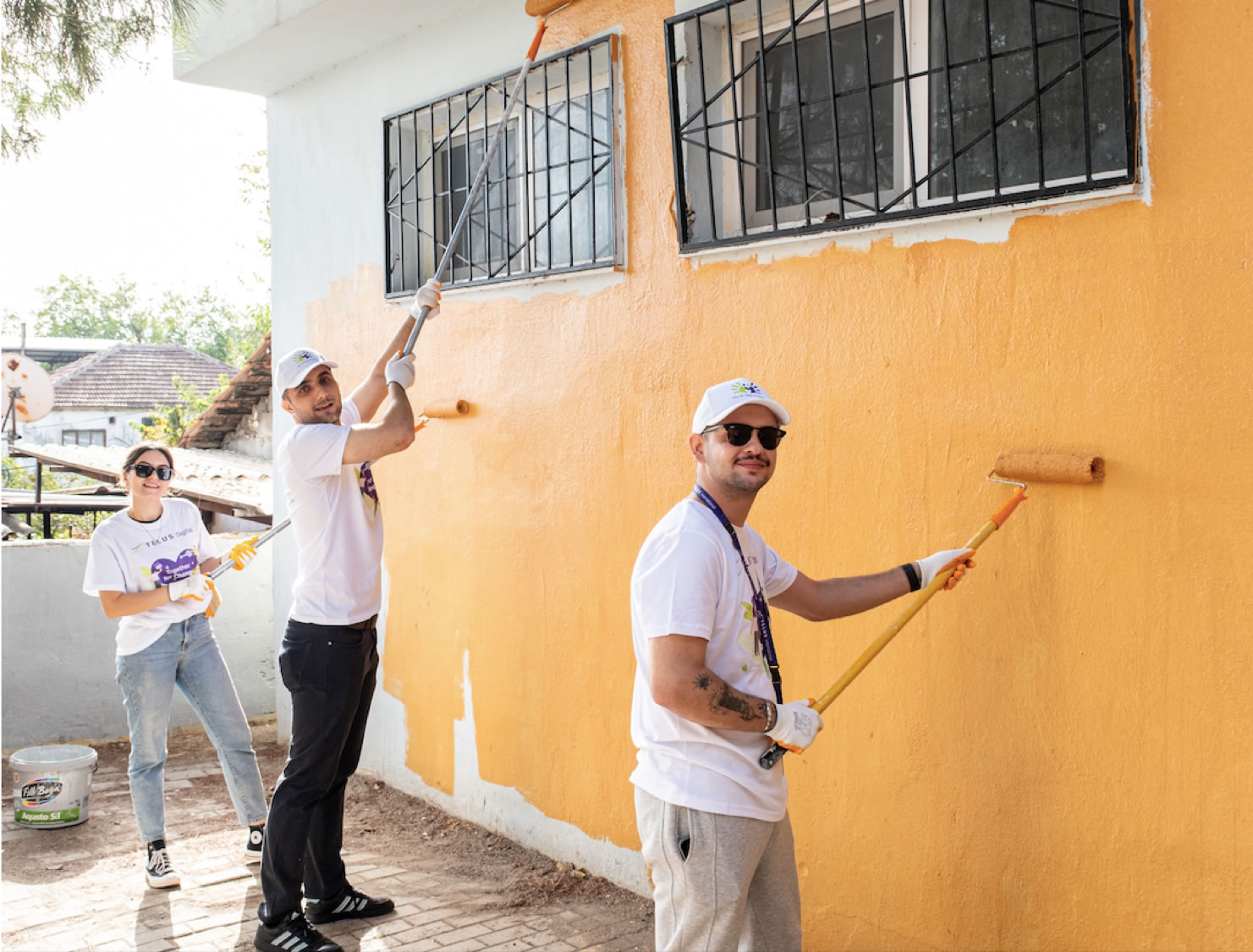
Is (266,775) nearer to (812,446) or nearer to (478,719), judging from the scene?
(478,719)

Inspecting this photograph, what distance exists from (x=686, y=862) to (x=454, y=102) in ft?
13.2

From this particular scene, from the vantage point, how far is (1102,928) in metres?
3.04

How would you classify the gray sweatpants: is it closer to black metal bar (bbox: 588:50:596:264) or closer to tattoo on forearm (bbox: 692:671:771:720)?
tattoo on forearm (bbox: 692:671:771:720)

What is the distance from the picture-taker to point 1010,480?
322 centimetres

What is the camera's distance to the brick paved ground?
4.20 metres

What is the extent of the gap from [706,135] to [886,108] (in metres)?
0.72

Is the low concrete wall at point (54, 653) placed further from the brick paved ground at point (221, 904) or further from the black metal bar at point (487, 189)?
the black metal bar at point (487, 189)

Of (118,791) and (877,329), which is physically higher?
(877,329)

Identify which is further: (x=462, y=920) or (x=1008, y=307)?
(x=462, y=920)

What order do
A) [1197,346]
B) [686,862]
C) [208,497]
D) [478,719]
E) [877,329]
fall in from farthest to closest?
[208,497] → [478,719] → [877,329] → [1197,346] → [686,862]

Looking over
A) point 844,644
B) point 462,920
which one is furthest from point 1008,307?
point 462,920

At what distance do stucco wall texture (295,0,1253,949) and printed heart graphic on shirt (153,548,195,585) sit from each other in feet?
5.40

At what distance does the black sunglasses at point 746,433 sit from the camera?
2771mm

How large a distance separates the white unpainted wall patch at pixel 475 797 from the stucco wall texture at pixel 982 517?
0.43 feet
